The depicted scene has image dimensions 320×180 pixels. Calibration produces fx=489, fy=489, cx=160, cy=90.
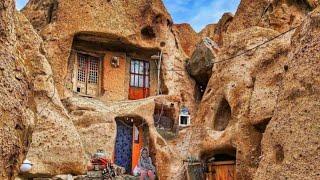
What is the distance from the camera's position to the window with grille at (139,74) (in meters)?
25.3

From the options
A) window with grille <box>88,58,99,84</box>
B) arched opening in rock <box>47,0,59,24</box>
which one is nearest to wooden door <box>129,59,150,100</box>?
window with grille <box>88,58,99,84</box>

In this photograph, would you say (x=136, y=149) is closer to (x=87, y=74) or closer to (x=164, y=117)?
(x=164, y=117)

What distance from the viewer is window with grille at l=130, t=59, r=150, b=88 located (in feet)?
83.1

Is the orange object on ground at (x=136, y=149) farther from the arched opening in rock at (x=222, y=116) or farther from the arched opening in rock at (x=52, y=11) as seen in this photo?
the arched opening in rock at (x=222, y=116)

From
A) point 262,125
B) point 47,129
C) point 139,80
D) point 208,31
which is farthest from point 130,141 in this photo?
point 262,125

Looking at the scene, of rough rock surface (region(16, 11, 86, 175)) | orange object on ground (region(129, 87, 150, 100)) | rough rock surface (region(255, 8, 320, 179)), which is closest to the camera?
rough rock surface (region(255, 8, 320, 179))

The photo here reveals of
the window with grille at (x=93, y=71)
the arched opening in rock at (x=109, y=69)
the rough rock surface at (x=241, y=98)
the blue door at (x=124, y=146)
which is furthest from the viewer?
the window with grille at (x=93, y=71)

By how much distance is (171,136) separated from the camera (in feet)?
76.7

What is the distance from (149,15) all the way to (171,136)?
635cm

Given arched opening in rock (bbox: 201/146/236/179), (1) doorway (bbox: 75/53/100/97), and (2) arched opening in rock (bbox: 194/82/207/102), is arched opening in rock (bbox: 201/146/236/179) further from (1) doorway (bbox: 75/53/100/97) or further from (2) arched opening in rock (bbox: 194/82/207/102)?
(2) arched opening in rock (bbox: 194/82/207/102)

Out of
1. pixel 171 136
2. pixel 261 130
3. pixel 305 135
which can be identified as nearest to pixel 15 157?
pixel 305 135

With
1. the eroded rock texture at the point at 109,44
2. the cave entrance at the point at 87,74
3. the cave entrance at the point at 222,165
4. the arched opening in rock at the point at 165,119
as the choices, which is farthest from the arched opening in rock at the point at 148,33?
the cave entrance at the point at 222,165

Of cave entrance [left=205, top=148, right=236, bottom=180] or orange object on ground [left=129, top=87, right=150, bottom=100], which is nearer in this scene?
cave entrance [left=205, top=148, right=236, bottom=180]

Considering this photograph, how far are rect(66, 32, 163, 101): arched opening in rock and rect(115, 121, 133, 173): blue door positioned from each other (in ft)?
6.13
